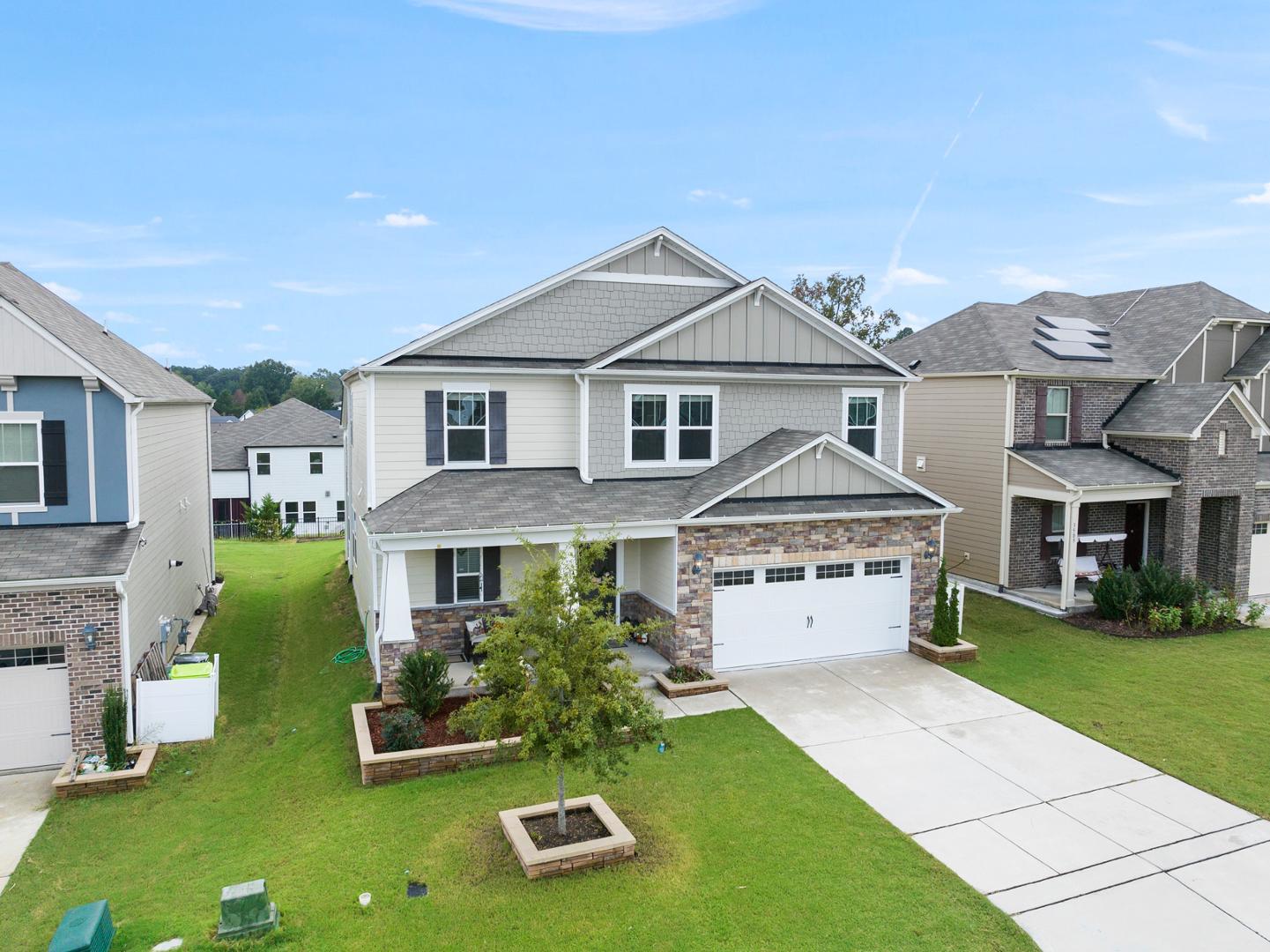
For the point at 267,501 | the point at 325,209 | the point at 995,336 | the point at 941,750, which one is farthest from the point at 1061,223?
the point at 325,209

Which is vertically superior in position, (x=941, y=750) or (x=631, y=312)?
(x=631, y=312)

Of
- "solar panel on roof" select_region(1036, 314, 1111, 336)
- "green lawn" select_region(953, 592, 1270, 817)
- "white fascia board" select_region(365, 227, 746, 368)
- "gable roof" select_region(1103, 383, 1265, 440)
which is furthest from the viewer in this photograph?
"solar panel on roof" select_region(1036, 314, 1111, 336)

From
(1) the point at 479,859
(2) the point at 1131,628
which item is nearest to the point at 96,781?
(1) the point at 479,859

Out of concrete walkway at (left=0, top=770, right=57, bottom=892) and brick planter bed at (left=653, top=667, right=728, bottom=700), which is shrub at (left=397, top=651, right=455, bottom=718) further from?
concrete walkway at (left=0, top=770, right=57, bottom=892)

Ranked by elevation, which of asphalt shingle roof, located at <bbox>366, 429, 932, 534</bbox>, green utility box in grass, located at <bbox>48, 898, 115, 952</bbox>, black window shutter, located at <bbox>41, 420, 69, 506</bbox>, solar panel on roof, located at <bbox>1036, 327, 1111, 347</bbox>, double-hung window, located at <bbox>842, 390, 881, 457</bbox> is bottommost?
green utility box in grass, located at <bbox>48, 898, 115, 952</bbox>

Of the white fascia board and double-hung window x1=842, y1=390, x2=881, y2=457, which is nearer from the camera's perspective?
the white fascia board

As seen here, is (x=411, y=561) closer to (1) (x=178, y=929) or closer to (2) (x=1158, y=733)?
(1) (x=178, y=929)

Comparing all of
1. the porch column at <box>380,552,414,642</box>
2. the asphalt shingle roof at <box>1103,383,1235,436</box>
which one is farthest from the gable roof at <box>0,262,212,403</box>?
the asphalt shingle roof at <box>1103,383,1235,436</box>
